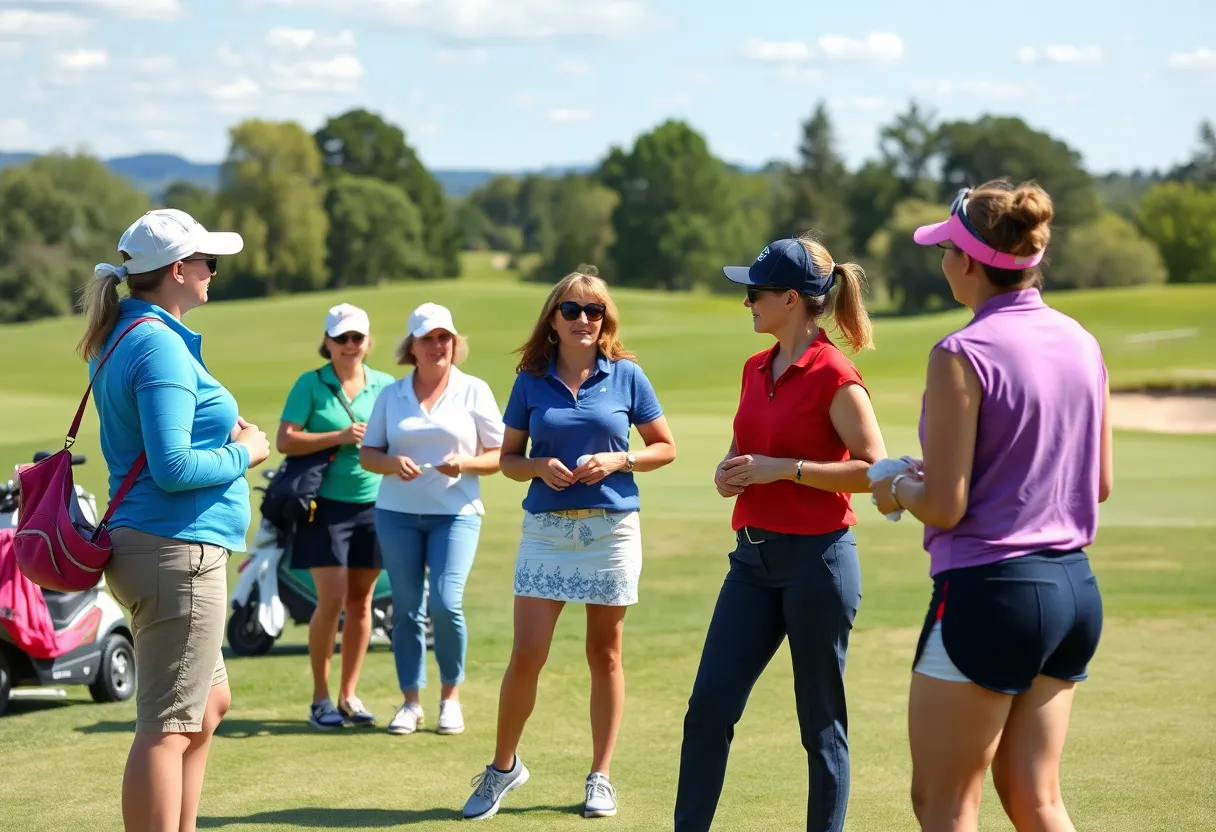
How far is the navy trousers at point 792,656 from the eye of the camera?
5.06 metres

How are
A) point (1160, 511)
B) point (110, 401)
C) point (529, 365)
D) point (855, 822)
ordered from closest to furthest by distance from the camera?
point (110, 401) → point (855, 822) → point (529, 365) → point (1160, 511)

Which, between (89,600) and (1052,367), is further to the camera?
(89,600)

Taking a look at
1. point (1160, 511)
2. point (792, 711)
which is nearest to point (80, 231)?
point (1160, 511)

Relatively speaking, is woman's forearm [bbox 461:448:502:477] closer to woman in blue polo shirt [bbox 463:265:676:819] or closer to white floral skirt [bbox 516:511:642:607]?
woman in blue polo shirt [bbox 463:265:676:819]

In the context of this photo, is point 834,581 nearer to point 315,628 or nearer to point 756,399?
point 756,399

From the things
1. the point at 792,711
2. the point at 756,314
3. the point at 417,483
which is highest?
the point at 756,314

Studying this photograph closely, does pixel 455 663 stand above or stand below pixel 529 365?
below

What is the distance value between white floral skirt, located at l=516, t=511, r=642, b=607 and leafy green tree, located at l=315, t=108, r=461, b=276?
97.8 m

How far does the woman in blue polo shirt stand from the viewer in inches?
243

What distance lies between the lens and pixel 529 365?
6.35 m

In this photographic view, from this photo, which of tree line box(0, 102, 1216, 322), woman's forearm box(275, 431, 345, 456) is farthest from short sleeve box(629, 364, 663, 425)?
tree line box(0, 102, 1216, 322)

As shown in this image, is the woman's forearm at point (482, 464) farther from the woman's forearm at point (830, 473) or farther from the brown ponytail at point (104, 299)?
the brown ponytail at point (104, 299)

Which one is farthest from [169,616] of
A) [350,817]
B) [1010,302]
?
[1010,302]

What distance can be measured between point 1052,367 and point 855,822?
268 centimetres
